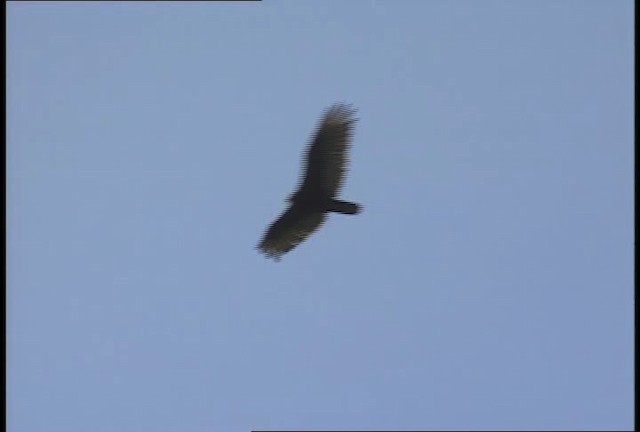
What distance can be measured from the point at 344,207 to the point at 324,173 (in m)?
0.55

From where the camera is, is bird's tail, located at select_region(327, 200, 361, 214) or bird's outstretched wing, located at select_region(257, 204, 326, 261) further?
bird's outstretched wing, located at select_region(257, 204, 326, 261)

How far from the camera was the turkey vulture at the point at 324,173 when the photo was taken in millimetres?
14508

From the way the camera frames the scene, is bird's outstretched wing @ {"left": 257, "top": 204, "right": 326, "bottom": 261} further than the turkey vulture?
Yes

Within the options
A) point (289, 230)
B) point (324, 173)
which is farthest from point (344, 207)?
point (289, 230)

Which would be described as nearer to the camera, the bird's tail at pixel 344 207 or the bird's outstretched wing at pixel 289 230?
the bird's tail at pixel 344 207

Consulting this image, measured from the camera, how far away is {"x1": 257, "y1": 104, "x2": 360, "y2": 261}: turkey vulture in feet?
47.6

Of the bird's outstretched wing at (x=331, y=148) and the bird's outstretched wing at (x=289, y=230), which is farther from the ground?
the bird's outstretched wing at (x=331, y=148)

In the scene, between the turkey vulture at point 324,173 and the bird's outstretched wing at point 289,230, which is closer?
the turkey vulture at point 324,173

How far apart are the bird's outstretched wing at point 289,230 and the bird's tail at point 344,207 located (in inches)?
11.2

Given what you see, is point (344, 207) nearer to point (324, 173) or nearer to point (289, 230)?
point (324, 173)

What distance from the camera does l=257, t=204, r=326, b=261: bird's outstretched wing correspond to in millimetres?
14883

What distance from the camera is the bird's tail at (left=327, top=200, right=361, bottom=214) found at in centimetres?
1439

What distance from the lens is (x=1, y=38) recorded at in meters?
13.9

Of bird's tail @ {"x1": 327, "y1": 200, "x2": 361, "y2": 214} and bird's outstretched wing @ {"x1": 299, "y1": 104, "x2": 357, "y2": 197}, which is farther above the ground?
bird's outstretched wing @ {"x1": 299, "y1": 104, "x2": 357, "y2": 197}
